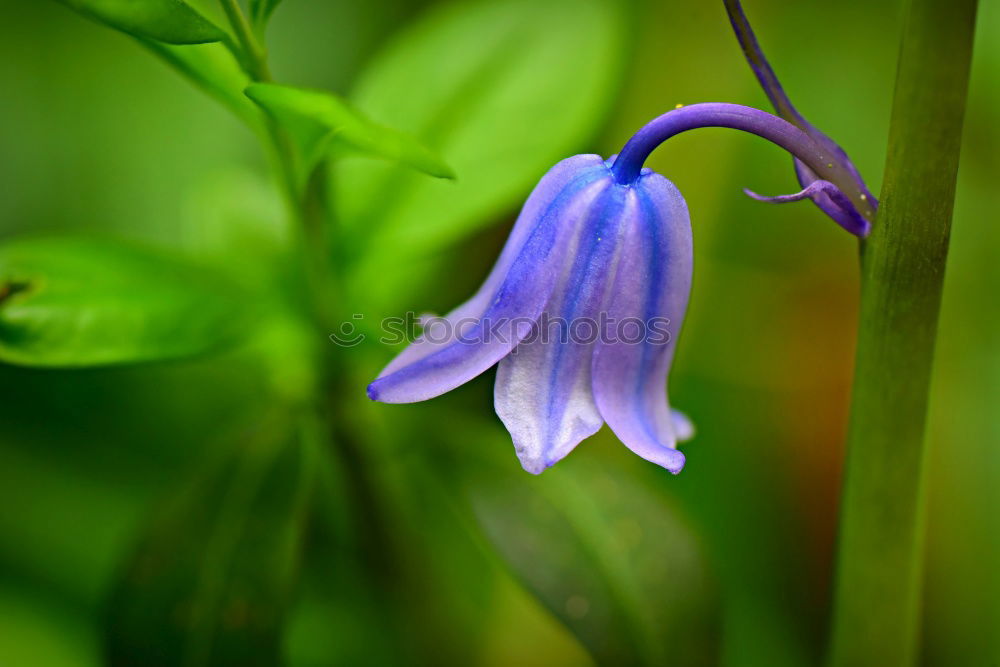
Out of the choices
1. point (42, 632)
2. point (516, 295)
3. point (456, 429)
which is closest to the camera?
point (516, 295)

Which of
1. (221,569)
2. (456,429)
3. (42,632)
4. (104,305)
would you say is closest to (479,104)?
(456,429)

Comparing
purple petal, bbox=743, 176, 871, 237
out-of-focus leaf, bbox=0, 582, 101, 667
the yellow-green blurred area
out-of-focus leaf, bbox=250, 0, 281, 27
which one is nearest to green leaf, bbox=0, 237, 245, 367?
the yellow-green blurred area

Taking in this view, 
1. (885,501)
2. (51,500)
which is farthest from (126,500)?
(885,501)

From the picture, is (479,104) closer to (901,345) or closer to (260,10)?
(260,10)

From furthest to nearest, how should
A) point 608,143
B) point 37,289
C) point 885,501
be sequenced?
point 608,143 → point 37,289 → point 885,501

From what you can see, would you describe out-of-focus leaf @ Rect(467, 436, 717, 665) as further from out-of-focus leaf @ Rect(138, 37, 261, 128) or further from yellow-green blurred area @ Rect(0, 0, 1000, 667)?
out-of-focus leaf @ Rect(138, 37, 261, 128)

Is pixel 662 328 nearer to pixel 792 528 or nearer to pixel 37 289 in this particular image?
pixel 37 289
